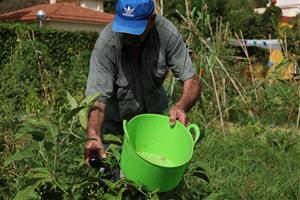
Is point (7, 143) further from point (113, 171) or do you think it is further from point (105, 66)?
point (113, 171)

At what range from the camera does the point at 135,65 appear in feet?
10.3

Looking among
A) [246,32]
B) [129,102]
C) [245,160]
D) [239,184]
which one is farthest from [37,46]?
[246,32]

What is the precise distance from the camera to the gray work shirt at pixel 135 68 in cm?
298

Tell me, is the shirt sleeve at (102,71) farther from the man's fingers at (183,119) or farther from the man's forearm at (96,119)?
the man's fingers at (183,119)

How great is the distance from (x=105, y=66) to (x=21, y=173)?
3.47 feet

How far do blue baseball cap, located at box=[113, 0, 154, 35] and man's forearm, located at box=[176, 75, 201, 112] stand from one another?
447 millimetres

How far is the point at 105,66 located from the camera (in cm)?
300

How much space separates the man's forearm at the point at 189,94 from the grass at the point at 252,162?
0.90 meters

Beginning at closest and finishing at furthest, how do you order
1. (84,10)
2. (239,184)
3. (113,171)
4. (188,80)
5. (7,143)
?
(113,171) → (188,80) → (7,143) → (239,184) → (84,10)

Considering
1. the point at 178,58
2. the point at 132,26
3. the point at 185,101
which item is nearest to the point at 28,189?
the point at 132,26

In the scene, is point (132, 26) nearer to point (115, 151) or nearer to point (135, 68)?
point (135, 68)

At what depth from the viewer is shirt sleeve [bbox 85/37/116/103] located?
115 inches

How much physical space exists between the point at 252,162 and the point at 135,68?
2.64m

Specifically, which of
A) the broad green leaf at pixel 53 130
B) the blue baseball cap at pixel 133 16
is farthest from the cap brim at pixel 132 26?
the broad green leaf at pixel 53 130
